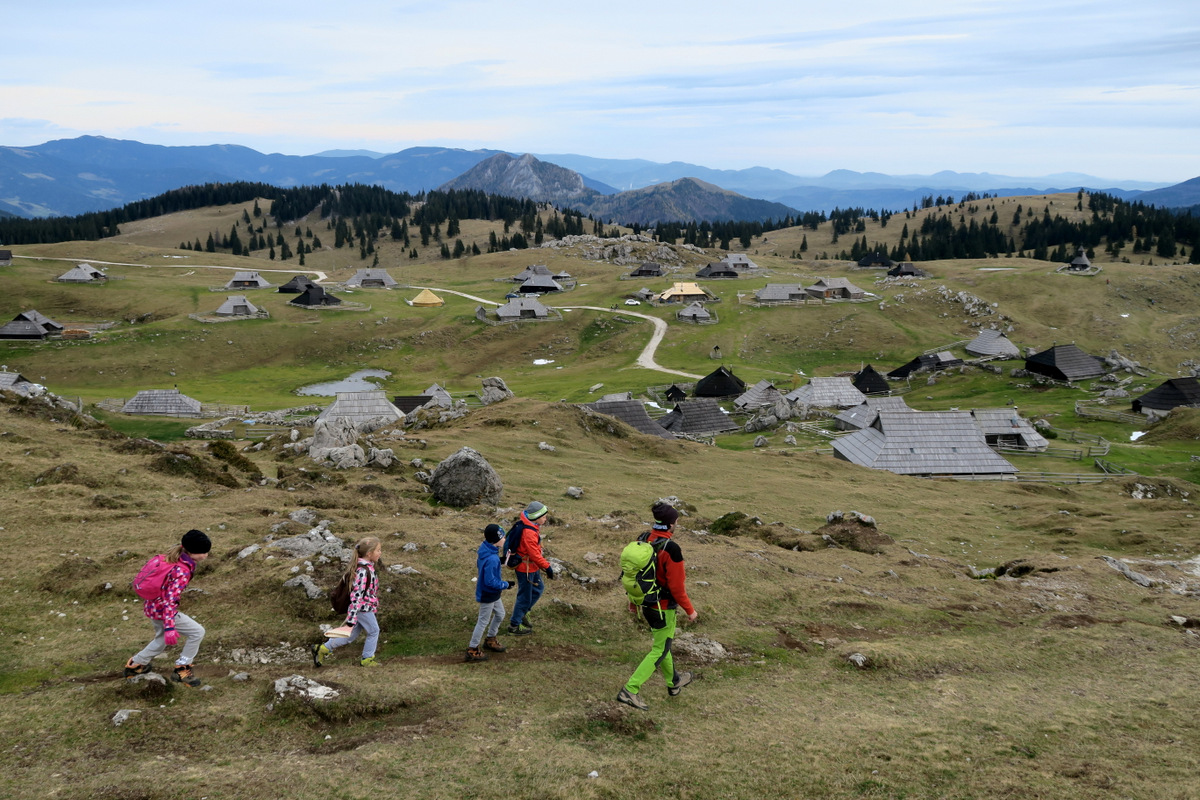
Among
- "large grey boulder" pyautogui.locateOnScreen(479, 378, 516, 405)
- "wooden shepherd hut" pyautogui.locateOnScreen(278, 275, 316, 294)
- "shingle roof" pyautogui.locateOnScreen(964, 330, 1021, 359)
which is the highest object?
"wooden shepherd hut" pyautogui.locateOnScreen(278, 275, 316, 294)

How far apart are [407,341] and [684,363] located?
40.3 metres

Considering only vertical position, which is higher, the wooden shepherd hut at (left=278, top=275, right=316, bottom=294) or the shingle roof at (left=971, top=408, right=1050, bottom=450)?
the wooden shepherd hut at (left=278, top=275, right=316, bottom=294)

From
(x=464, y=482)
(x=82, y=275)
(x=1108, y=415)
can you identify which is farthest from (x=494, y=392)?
(x=82, y=275)

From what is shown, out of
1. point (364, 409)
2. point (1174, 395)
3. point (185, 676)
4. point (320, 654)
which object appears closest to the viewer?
point (185, 676)

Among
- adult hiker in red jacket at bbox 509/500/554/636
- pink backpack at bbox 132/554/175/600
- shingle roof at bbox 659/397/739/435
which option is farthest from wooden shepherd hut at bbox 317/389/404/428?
pink backpack at bbox 132/554/175/600

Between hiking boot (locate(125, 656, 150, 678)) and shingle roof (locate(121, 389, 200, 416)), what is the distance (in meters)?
55.0

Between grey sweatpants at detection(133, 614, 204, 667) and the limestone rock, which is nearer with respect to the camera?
the limestone rock

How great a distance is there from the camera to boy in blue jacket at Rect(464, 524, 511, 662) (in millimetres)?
13102

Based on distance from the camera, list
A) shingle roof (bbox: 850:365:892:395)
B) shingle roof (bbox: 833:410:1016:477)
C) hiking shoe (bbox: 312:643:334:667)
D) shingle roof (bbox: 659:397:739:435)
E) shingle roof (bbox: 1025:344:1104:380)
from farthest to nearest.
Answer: shingle roof (bbox: 850:365:892:395), shingle roof (bbox: 1025:344:1104:380), shingle roof (bbox: 659:397:739:435), shingle roof (bbox: 833:410:1016:477), hiking shoe (bbox: 312:643:334:667)

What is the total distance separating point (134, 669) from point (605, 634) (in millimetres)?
8983

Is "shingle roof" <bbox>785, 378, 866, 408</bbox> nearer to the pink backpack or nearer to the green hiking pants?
the green hiking pants

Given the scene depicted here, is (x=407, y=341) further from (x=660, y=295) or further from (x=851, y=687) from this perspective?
(x=851, y=687)

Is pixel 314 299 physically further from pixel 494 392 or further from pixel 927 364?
pixel 927 364

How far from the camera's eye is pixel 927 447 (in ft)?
159
